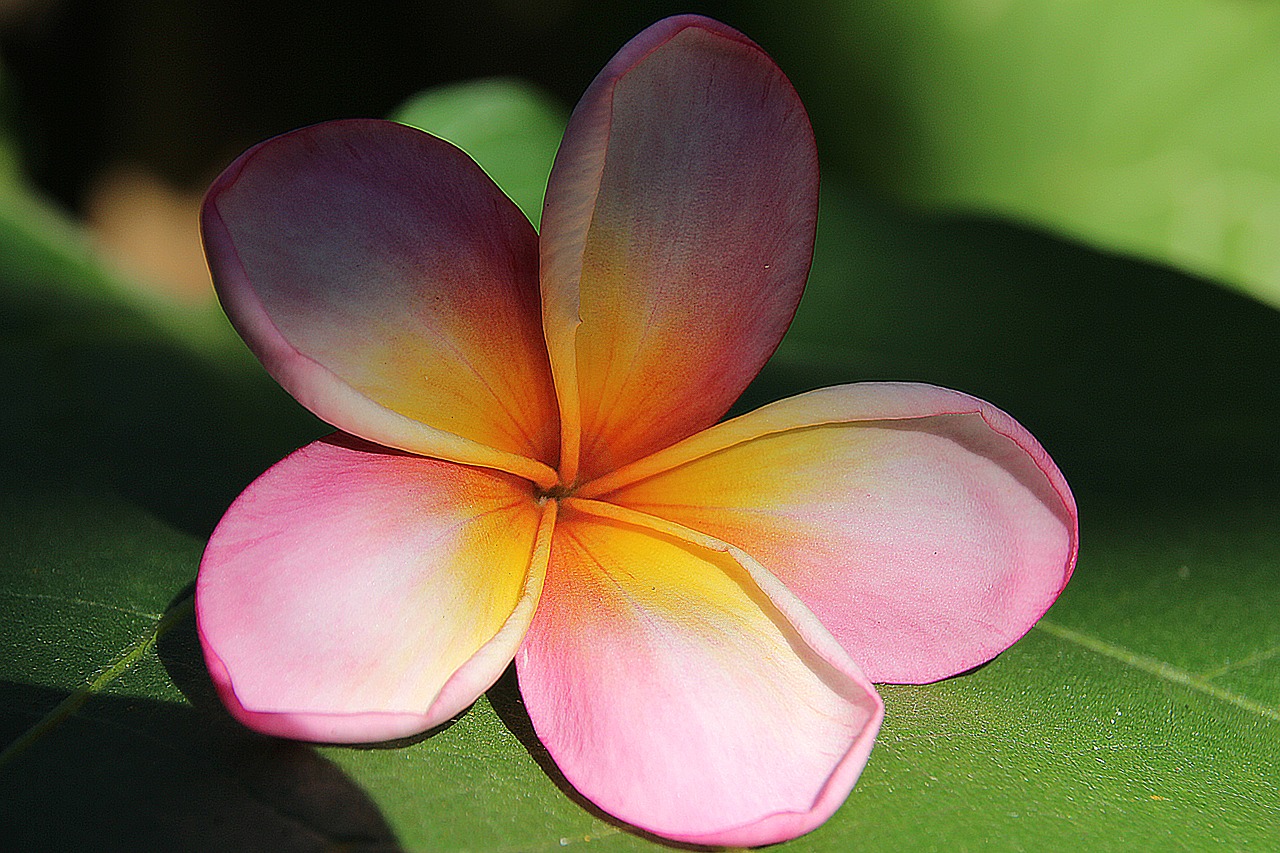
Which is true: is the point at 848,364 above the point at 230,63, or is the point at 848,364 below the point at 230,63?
below

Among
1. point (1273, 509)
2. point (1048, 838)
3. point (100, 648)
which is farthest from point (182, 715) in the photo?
point (1273, 509)

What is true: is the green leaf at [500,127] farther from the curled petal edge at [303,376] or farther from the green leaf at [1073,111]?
the curled petal edge at [303,376]

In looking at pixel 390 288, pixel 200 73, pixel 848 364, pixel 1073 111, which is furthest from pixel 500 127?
pixel 390 288

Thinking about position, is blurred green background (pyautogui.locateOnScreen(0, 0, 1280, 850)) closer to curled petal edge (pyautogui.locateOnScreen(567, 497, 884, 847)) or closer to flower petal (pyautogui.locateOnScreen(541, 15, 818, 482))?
curled petal edge (pyautogui.locateOnScreen(567, 497, 884, 847))

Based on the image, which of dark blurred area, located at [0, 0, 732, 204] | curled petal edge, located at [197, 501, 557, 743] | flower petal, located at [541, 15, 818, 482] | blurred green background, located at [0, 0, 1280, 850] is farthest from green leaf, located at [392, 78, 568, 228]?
curled petal edge, located at [197, 501, 557, 743]

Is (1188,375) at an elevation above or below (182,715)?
below

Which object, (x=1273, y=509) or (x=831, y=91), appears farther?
(x=831, y=91)

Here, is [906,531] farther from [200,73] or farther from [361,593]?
[200,73]

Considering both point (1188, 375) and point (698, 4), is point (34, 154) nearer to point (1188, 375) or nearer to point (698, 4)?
point (698, 4)
